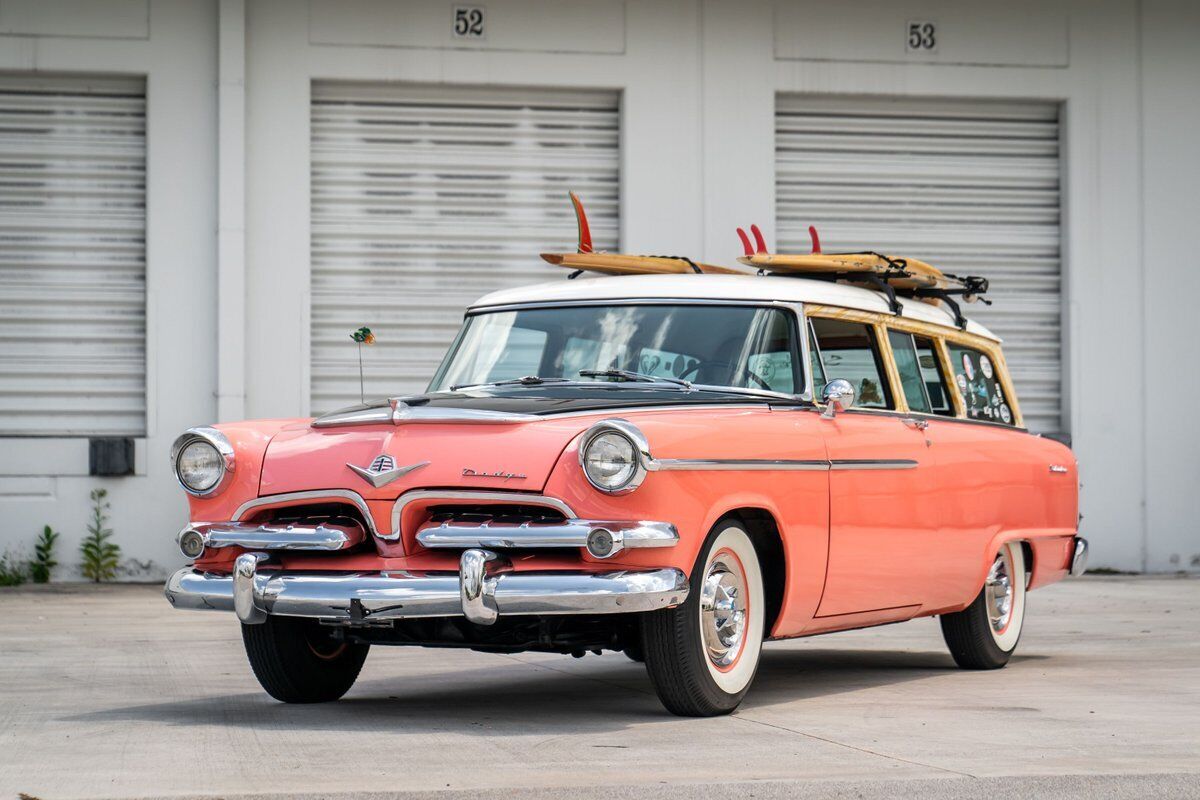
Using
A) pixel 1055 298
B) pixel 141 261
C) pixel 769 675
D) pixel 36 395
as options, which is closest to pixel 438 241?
pixel 141 261

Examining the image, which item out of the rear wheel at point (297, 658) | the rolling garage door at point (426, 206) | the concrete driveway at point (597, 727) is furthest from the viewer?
the rolling garage door at point (426, 206)

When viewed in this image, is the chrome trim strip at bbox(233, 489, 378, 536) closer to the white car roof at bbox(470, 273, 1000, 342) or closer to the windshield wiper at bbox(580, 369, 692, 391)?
the windshield wiper at bbox(580, 369, 692, 391)

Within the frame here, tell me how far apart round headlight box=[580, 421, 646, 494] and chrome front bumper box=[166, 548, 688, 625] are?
293 mm

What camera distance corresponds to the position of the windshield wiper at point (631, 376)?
6.82 metres

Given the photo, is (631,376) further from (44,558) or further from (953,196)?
(953,196)

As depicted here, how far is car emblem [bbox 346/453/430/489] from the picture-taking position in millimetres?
6012

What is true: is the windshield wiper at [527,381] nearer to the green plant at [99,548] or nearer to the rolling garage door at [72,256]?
the green plant at [99,548]

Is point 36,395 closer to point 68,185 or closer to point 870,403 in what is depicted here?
point 68,185

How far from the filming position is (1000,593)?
8664 millimetres

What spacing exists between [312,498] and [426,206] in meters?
9.34

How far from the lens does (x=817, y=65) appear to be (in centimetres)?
1585

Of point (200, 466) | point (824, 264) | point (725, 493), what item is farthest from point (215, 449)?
point (824, 264)

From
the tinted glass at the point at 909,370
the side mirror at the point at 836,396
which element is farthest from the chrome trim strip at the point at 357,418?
the tinted glass at the point at 909,370

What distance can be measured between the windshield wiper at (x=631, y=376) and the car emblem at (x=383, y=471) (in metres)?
1.15
